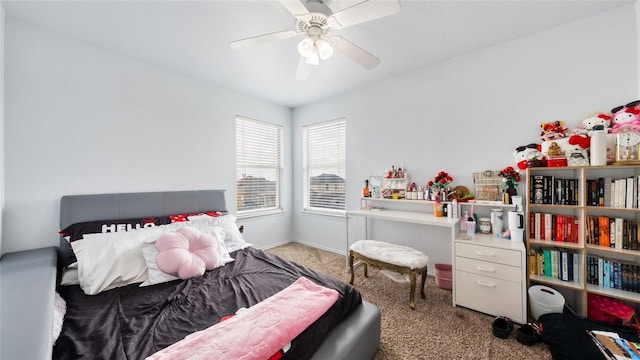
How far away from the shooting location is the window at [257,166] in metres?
3.50

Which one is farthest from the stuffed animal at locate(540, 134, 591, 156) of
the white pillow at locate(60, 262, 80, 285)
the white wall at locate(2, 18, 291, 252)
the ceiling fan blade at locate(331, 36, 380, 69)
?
the white pillow at locate(60, 262, 80, 285)

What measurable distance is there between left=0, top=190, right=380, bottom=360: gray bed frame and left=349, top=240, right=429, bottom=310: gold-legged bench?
656 millimetres

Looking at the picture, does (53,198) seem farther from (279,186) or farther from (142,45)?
(279,186)

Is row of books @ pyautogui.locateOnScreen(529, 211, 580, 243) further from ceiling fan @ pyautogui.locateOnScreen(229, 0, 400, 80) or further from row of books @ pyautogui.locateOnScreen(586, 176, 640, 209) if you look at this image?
ceiling fan @ pyautogui.locateOnScreen(229, 0, 400, 80)

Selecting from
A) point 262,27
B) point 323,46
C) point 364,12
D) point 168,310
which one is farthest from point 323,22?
point 168,310

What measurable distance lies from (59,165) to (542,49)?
447cm

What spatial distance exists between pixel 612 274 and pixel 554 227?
0.44 metres

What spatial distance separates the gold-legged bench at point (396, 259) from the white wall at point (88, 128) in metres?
2.12

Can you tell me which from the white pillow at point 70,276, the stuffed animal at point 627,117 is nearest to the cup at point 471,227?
the stuffed animal at point 627,117

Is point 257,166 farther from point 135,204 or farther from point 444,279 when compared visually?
point 444,279

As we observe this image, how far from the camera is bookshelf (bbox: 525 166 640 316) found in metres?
1.68

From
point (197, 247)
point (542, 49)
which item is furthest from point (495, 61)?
point (197, 247)

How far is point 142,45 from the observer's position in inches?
87.7

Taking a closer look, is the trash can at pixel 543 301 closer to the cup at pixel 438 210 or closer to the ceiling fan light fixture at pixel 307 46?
the cup at pixel 438 210
